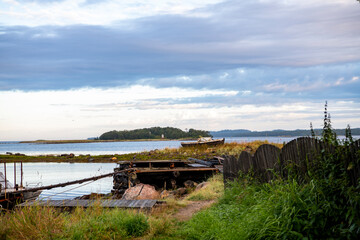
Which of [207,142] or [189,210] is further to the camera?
[207,142]

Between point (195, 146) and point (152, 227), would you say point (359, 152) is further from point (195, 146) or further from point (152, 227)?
point (195, 146)

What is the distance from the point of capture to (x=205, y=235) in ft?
21.1

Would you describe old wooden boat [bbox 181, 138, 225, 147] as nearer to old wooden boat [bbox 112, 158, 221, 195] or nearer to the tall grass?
old wooden boat [bbox 112, 158, 221, 195]

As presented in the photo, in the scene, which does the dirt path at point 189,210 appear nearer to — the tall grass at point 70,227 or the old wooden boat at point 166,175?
the tall grass at point 70,227

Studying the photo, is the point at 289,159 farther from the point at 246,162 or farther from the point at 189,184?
the point at 189,184

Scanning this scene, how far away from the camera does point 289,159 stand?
6906 millimetres

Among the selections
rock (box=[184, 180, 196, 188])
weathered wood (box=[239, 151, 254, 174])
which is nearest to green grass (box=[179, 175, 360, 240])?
weathered wood (box=[239, 151, 254, 174])

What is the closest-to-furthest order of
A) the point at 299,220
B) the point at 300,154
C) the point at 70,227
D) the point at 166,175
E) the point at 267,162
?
the point at 299,220 < the point at 300,154 < the point at 70,227 < the point at 267,162 < the point at 166,175

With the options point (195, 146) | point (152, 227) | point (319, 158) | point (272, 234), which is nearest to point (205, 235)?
point (152, 227)

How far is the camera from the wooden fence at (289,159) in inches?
198

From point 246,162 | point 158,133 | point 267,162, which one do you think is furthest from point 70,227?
point 158,133

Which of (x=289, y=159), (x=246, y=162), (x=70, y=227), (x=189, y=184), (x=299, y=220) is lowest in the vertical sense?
(x=189, y=184)

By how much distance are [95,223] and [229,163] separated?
5.30 m

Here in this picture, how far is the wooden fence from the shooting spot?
502cm
